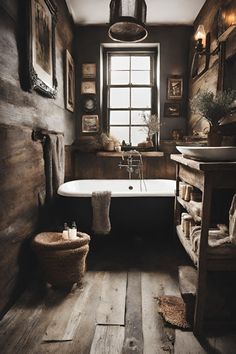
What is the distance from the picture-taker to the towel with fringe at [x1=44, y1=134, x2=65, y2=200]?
2723 mm

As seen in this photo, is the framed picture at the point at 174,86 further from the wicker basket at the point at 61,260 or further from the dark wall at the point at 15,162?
the wicker basket at the point at 61,260

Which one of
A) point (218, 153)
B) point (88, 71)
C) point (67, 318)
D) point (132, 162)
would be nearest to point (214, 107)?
point (218, 153)

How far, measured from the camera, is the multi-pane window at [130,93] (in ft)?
14.5

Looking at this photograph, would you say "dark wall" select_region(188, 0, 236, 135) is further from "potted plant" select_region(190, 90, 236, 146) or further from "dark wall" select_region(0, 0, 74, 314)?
"dark wall" select_region(0, 0, 74, 314)

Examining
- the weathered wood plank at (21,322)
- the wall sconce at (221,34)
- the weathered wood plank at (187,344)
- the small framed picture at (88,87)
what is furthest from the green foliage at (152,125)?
the weathered wood plank at (187,344)

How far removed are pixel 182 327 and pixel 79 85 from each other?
365 centimetres

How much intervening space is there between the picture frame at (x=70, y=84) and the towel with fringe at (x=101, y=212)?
1.57 m

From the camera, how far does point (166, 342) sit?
1.62 metres

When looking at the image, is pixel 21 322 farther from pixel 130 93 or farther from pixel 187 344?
pixel 130 93

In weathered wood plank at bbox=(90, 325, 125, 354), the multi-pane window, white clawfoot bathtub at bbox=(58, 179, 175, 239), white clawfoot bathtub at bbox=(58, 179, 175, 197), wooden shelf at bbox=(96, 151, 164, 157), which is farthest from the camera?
the multi-pane window

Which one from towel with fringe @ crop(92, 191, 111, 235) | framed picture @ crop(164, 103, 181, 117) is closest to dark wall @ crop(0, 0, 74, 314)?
towel with fringe @ crop(92, 191, 111, 235)

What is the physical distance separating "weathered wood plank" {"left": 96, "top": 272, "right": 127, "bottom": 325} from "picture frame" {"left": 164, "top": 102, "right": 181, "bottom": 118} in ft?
8.81

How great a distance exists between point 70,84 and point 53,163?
5.24 feet

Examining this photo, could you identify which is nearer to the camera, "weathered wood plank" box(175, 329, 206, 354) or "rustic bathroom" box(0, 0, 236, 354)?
"weathered wood plank" box(175, 329, 206, 354)
